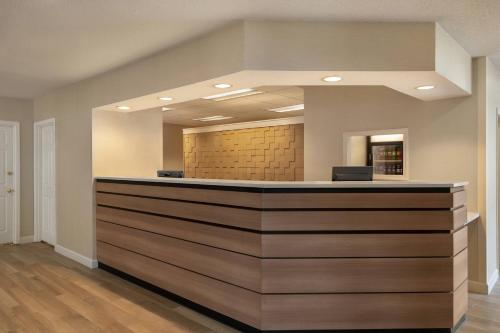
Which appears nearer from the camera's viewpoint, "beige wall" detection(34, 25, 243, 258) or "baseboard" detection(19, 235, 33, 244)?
"beige wall" detection(34, 25, 243, 258)

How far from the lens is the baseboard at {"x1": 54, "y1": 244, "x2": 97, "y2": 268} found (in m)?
5.14

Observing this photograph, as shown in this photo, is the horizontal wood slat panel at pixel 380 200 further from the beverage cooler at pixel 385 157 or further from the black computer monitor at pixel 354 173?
the beverage cooler at pixel 385 157

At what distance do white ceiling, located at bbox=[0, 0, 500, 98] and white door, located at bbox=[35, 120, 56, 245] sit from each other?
103 inches

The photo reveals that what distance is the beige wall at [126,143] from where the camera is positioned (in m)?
5.14

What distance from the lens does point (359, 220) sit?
2.92 m

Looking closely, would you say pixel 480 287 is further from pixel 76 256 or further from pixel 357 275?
pixel 76 256

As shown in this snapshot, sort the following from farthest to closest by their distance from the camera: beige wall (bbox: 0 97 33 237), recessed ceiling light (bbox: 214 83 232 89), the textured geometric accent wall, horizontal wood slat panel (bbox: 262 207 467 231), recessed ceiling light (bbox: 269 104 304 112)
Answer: the textured geometric accent wall
recessed ceiling light (bbox: 269 104 304 112)
beige wall (bbox: 0 97 33 237)
recessed ceiling light (bbox: 214 83 232 89)
horizontal wood slat panel (bbox: 262 207 467 231)

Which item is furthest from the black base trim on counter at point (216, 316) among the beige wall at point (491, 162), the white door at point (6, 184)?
the white door at point (6, 184)

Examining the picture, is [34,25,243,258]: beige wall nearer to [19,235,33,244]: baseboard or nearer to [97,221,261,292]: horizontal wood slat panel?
[97,221,261,292]: horizontal wood slat panel

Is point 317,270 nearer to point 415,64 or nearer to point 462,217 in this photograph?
point 462,217

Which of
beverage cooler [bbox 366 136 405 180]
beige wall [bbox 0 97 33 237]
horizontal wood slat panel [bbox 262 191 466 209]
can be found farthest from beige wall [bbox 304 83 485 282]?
beige wall [bbox 0 97 33 237]

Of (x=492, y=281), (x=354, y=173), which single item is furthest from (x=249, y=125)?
(x=492, y=281)

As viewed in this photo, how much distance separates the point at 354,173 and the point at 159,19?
94.2 inches

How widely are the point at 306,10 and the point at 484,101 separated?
8.13 ft
